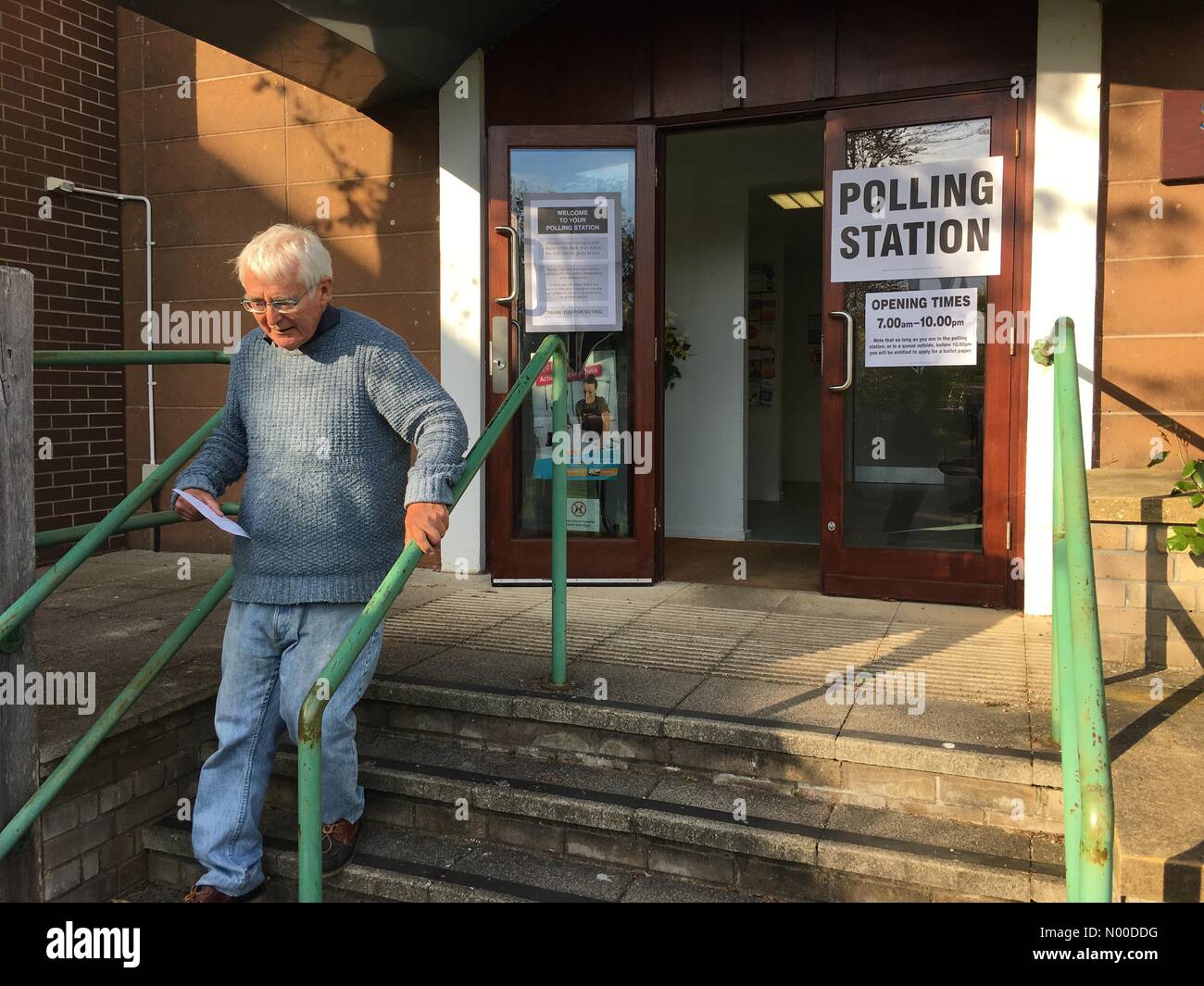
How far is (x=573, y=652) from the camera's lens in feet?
12.0

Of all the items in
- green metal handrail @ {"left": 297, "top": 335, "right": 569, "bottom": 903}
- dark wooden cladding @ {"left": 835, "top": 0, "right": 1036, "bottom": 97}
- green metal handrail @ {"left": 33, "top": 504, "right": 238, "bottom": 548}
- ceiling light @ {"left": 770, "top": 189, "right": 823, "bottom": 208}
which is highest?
ceiling light @ {"left": 770, "top": 189, "right": 823, "bottom": 208}

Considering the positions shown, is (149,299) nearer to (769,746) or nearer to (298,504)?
(298,504)

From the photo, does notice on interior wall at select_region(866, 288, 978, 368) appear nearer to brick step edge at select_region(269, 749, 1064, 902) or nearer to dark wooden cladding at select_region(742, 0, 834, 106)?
dark wooden cladding at select_region(742, 0, 834, 106)

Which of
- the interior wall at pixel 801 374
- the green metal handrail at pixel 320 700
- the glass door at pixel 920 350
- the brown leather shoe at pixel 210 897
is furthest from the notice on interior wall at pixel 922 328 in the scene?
the interior wall at pixel 801 374

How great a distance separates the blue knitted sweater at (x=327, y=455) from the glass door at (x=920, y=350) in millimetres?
2471

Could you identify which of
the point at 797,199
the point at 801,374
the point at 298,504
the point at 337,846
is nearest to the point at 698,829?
the point at 337,846

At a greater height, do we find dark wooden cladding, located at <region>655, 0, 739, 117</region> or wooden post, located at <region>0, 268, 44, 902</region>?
dark wooden cladding, located at <region>655, 0, 739, 117</region>

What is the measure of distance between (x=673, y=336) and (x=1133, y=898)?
5.15m

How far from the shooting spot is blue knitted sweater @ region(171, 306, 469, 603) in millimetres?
2504

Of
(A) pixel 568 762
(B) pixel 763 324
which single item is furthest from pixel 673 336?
(A) pixel 568 762

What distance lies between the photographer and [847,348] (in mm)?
4559

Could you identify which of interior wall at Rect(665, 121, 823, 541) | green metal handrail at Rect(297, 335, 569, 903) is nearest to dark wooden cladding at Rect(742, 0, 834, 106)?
interior wall at Rect(665, 121, 823, 541)

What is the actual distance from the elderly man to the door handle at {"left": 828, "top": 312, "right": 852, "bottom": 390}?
2.51m

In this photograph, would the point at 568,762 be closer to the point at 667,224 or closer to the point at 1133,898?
the point at 1133,898
